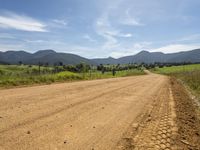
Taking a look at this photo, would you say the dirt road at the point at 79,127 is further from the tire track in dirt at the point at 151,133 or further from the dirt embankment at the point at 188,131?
the dirt embankment at the point at 188,131

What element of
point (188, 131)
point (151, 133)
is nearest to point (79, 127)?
point (151, 133)

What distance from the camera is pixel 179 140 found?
22.6 ft

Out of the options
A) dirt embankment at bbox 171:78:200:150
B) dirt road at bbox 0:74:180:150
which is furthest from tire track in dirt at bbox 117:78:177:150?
dirt embankment at bbox 171:78:200:150

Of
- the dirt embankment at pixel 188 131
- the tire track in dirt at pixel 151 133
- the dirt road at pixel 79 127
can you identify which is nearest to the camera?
the dirt road at pixel 79 127

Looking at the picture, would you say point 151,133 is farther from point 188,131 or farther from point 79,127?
point 79,127

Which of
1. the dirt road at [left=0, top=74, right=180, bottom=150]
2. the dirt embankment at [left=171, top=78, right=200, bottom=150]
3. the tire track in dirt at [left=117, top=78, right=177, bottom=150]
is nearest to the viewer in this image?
the dirt road at [left=0, top=74, right=180, bottom=150]

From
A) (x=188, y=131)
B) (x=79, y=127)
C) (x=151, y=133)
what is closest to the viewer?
(x=151, y=133)

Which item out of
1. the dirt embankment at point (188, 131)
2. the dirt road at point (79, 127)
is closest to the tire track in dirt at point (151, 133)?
the dirt road at point (79, 127)

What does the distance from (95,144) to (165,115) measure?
4.99m

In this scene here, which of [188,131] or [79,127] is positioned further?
[188,131]

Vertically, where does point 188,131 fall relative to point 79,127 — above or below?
below

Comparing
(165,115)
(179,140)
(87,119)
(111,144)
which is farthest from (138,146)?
(165,115)

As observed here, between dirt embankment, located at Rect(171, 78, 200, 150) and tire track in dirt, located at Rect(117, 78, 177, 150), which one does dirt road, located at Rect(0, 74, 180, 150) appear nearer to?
tire track in dirt, located at Rect(117, 78, 177, 150)

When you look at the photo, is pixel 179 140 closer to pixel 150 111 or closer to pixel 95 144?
pixel 95 144
